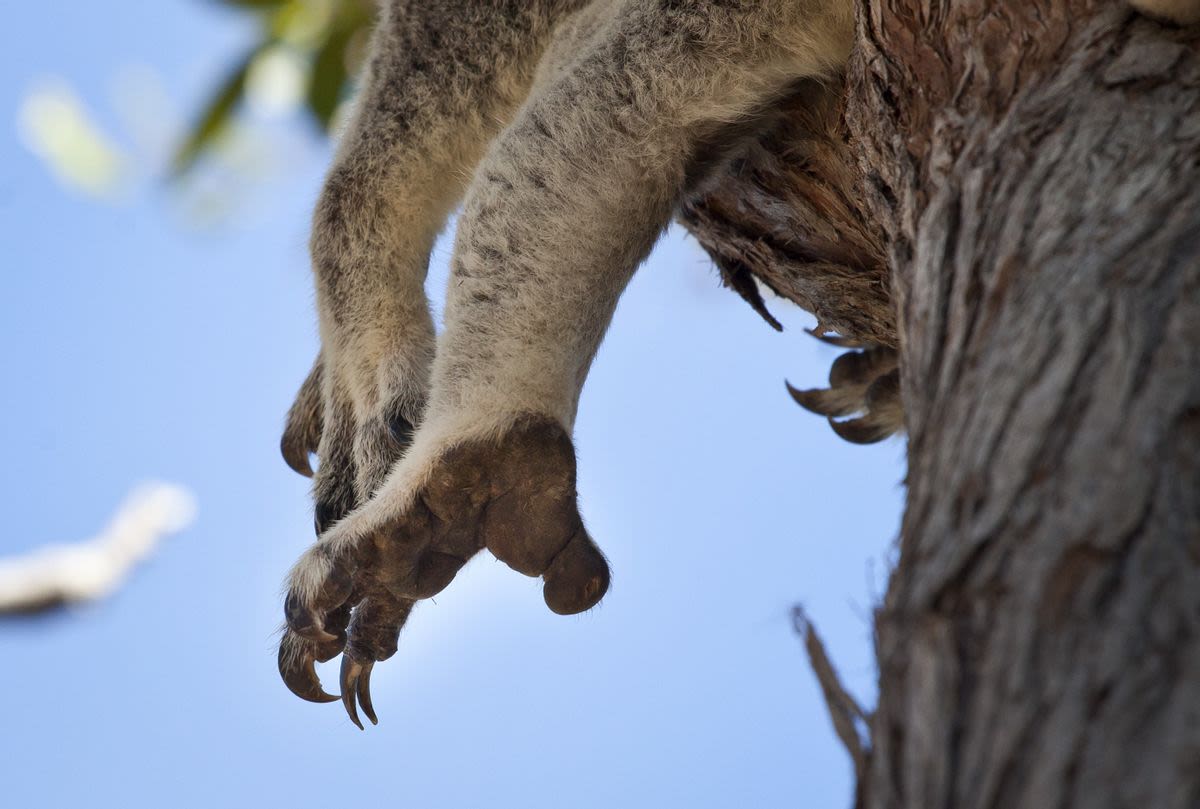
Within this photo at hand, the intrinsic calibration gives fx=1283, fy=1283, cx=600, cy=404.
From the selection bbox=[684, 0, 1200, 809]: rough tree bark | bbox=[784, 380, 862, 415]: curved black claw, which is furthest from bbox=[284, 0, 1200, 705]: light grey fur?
bbox=[784, 380, 862, 415]: curved black claw

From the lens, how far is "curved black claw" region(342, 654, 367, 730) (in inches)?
109

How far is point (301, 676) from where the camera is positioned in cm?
292

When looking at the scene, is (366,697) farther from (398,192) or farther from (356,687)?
(398,192)

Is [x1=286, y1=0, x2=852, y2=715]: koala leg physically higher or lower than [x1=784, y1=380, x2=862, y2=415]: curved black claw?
lower

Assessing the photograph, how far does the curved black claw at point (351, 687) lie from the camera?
2.76 m

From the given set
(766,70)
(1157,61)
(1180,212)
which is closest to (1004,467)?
(1180,212)

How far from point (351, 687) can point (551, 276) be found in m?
0.99

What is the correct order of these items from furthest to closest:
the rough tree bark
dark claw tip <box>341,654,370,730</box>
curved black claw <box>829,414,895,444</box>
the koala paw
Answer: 1. curved black claw <box>829,414,895,444</box>
2. dark claw tip <box>341,654,370,730</box>
3. the koala paw
4. the rough tree bark

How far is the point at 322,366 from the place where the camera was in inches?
149

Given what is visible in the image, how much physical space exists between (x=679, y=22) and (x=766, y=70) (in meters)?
0.21

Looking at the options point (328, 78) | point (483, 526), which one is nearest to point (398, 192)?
point (483, 526)

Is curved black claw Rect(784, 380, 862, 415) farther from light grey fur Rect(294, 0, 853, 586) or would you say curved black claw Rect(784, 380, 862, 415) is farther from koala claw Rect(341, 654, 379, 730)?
koala claw Rect(341, 654, 379, 730)

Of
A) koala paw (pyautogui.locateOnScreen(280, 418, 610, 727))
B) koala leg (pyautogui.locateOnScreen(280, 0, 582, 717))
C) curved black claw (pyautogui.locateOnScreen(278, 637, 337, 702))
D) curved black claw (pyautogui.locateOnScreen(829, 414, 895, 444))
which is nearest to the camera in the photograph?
koala paw (pyautogui.locateOnScreen(280, 418, 610, 727))

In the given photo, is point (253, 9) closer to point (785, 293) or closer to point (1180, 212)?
point (785, 293)
